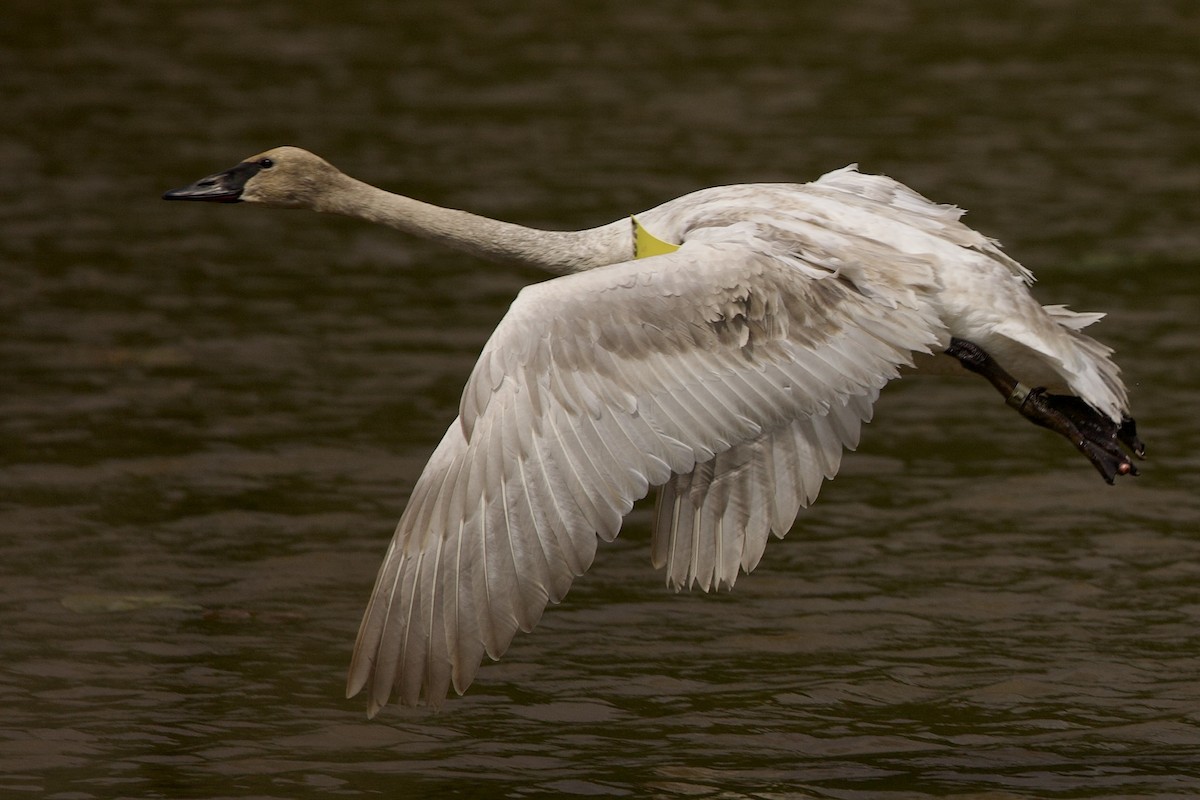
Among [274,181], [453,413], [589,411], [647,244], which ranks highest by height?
[274,181]

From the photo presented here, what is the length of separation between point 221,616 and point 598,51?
12.8m

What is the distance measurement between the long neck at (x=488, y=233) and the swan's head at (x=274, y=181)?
0.24 ft

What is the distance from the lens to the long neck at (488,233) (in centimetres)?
863

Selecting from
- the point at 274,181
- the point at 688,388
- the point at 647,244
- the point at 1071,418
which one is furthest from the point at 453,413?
the point at 688,388

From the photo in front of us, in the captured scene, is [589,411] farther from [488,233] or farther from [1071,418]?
[1071,418]

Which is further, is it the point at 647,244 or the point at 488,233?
the point at 488,233

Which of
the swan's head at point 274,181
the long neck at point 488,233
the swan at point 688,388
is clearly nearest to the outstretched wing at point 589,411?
the swan at point 688,388

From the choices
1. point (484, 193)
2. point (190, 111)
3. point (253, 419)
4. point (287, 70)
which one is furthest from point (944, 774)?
point (287, 70)

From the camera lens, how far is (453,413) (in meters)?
11.9

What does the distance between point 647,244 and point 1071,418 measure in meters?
1.73

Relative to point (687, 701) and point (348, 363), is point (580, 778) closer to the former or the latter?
point (687, 701)

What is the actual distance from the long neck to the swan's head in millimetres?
73

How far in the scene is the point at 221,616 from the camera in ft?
30.6

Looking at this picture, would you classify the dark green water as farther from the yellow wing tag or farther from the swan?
the yellow wing tag
